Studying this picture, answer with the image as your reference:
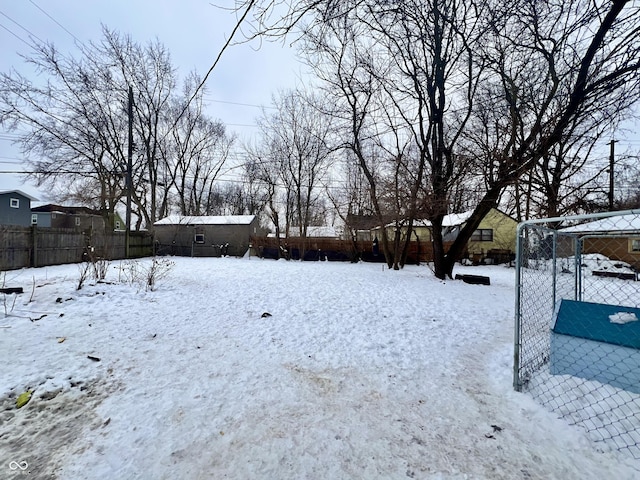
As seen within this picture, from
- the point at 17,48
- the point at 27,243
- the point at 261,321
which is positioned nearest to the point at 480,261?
the point at 261,321

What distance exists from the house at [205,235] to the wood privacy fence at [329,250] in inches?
76.3

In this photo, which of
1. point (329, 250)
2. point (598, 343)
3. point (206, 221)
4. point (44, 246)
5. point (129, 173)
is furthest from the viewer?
point (206, 221)

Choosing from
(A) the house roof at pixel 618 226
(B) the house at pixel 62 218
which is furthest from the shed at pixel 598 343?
(B) the house at pixel 62 218

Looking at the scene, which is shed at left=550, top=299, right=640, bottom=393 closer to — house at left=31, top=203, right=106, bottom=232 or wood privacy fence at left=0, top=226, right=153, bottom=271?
wood privacy fence at left=0, top=226, right=153, bottom=271

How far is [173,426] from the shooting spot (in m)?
1.92

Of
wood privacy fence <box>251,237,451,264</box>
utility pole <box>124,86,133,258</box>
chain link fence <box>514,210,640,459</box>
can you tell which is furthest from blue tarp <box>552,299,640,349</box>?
utility pole <box>124,86,133,258</box>

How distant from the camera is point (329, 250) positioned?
18406 millimetres

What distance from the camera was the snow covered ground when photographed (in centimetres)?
162

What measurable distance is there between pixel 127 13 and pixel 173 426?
390cm

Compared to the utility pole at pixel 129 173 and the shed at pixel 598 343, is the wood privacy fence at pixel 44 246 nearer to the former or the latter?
the utility pole at pixel 129 173

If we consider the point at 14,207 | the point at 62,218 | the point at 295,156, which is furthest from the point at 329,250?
the point at 62,218

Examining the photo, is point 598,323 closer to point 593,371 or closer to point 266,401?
point 593,371

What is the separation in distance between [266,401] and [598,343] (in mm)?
2707

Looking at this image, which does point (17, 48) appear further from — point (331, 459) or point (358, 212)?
point (331, 459)
